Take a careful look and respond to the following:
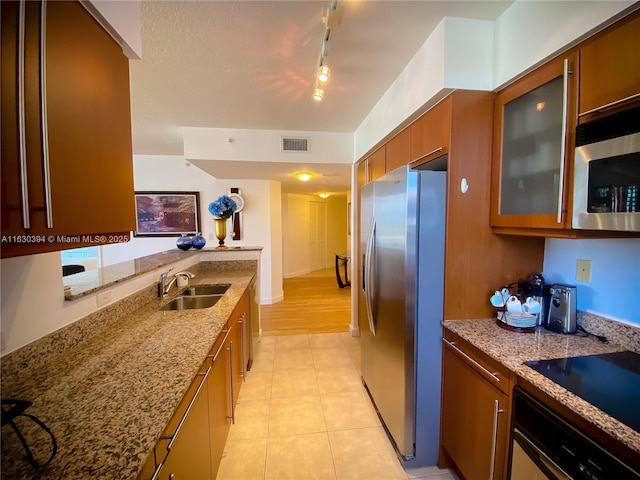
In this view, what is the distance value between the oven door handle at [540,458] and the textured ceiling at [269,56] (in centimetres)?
203

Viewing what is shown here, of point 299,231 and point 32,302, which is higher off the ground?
point 299,231

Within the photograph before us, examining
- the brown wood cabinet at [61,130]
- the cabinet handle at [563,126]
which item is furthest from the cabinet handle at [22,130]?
the cabinet handle at [563,126]

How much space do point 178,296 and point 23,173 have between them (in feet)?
5.53

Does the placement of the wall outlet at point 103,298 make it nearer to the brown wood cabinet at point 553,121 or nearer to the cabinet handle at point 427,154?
the cabinet handle at point 427,154


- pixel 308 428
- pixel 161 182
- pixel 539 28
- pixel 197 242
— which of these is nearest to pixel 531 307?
pixel 539 28

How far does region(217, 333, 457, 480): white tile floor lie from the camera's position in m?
1.59

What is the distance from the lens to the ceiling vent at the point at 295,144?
3273 millimetres

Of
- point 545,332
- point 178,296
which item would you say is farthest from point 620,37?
point 178,296

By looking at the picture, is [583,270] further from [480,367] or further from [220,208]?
[220,208]

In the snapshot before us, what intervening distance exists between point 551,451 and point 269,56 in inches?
97.3

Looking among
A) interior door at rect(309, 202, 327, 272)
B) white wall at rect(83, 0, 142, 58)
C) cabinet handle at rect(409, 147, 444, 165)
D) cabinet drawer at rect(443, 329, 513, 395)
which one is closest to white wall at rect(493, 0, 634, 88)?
cabinet handle at rect(409, 147, 444, 165)

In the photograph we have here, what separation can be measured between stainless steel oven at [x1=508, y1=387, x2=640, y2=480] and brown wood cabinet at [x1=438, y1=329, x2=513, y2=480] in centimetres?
6

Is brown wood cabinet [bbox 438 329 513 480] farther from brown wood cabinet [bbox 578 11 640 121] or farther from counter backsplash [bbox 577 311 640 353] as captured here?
brown wood cabinet [bbox 578 11 640 121]

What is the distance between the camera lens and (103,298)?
1.43 meters
